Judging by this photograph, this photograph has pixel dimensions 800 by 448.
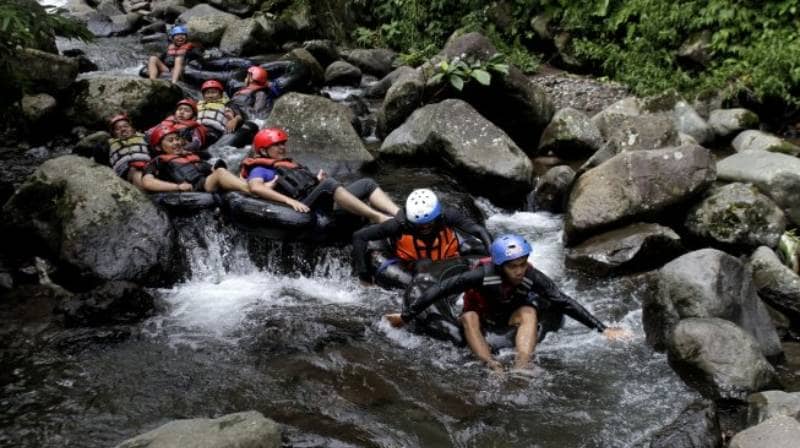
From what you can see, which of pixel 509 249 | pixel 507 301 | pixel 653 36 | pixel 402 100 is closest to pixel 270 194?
pixel 507 301

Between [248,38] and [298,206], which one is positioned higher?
[298,206]

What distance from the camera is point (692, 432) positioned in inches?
188

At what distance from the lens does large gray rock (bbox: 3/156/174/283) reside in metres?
7.45

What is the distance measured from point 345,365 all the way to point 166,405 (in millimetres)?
1464

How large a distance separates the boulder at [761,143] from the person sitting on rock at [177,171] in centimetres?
665

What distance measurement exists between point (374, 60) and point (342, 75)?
1.01 m

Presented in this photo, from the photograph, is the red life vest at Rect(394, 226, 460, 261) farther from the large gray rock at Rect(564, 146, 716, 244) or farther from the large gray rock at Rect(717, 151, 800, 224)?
the large gray rock at Rect(717, 151, 800, 224)

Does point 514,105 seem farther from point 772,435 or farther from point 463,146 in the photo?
point 772,435

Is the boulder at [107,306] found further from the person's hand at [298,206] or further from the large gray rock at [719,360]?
the large gray rock at [719,360]

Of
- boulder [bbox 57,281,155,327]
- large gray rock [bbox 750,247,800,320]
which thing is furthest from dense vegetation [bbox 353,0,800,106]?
boulder [bbox 57,281,155,327]

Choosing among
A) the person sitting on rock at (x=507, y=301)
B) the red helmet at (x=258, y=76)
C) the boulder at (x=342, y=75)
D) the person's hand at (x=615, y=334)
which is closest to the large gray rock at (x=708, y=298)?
the person's hand at (x=615, y=334)

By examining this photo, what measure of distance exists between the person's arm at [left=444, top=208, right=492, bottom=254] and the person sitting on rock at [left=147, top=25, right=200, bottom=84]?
933 centimetres

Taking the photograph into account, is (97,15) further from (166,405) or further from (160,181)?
(166,405)

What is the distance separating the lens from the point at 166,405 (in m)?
5.47
